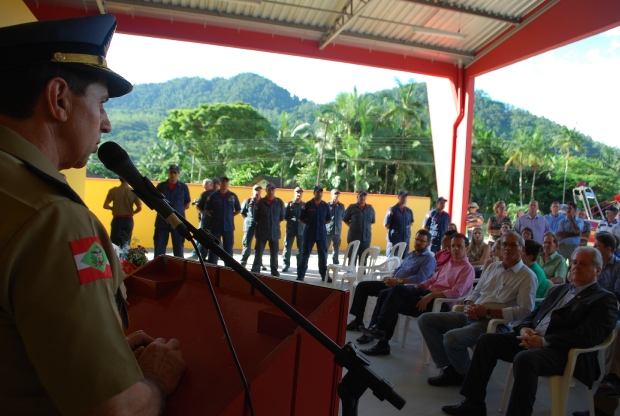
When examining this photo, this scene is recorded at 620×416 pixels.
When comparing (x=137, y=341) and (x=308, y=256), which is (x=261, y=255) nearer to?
(x=308, y=256)

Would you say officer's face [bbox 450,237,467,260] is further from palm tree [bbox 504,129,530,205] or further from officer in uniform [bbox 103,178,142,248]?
palm tree [bbox 504,129,530,205]

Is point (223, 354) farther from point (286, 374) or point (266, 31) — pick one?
point (266, 31)

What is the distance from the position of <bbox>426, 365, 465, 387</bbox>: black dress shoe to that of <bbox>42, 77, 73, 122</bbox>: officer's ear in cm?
332

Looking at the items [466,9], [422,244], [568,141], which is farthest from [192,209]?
[568,141]

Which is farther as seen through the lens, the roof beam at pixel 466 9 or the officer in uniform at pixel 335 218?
the officer in uniform at pixel 335 218


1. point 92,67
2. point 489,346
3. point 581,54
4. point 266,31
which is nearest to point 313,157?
point 266,31

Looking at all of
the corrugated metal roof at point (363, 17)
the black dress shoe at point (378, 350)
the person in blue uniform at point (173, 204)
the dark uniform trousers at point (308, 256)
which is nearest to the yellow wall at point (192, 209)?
the person in blue uniform at point (173, 204)

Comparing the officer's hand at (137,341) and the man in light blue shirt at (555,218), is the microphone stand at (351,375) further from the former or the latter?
the man in light blue shirt at (555,218)

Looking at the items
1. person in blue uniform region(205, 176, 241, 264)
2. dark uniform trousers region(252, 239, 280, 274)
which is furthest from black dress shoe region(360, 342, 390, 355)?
person in blue uniform region(205, 176, 241, 264)

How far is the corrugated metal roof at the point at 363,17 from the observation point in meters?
7.43

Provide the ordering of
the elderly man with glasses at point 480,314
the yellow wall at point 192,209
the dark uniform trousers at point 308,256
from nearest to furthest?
the elderly man with glasses at point 480,314
the dark uniform trousers at point 308,256
the yellow wall at point 192,209

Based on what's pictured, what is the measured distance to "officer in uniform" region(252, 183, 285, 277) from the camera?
8073mm

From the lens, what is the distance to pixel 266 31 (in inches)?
324

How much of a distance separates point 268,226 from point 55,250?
750cm
